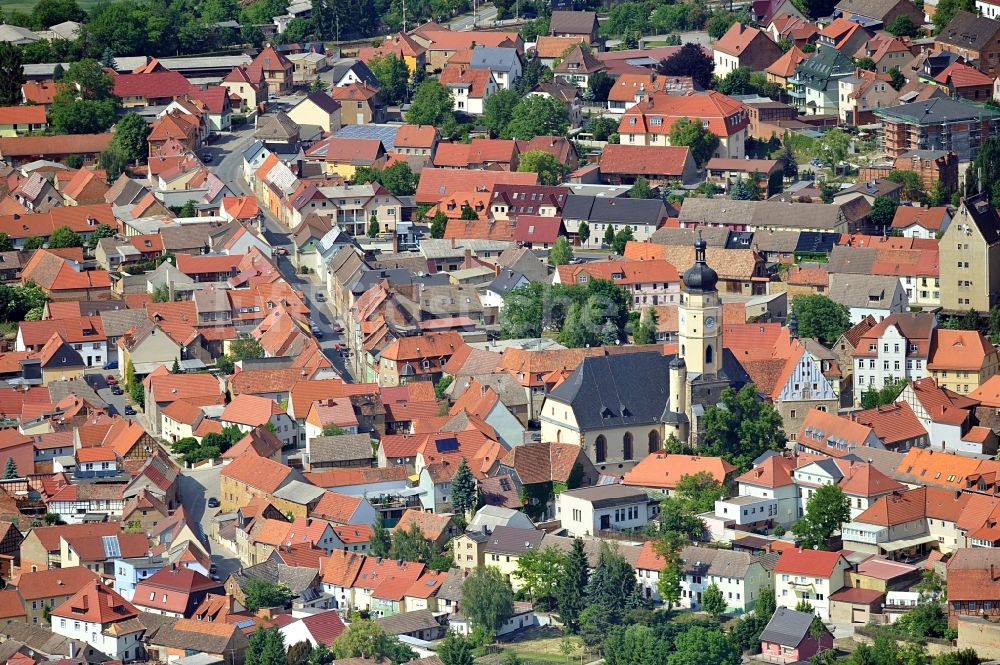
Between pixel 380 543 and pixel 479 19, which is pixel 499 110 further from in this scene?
pixel 380 543

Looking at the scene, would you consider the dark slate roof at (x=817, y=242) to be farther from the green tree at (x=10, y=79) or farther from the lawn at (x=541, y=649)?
the green tree at (x=10, y=79)

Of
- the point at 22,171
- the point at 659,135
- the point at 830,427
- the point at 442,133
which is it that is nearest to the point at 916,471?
the point at 830,427

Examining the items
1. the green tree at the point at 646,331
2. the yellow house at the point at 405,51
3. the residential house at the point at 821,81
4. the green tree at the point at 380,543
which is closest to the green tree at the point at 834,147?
the residential house at the point at 821,81

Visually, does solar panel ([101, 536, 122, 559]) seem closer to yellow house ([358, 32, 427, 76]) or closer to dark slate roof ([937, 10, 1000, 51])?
yellow house ([358, 32, 427, 76])

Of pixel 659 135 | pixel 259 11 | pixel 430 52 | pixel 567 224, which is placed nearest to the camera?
pixel 567 224

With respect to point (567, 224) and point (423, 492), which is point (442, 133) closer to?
point (567, 224)
